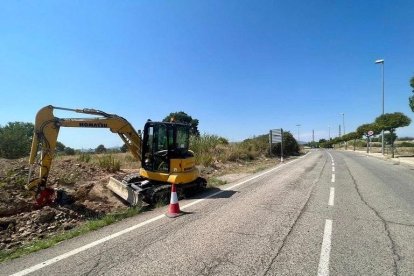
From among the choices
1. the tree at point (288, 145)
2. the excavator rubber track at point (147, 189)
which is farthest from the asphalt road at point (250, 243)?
the tree at point (288, 145)

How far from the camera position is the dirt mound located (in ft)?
27.1

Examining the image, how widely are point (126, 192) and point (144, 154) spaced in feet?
5.05

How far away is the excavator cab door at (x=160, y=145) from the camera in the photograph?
11.6 m

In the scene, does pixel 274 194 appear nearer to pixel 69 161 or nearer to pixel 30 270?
pixel 30 270

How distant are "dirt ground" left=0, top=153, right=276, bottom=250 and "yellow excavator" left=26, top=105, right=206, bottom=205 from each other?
2.10 feet

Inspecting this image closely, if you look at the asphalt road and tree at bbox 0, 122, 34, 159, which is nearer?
the asphalt road

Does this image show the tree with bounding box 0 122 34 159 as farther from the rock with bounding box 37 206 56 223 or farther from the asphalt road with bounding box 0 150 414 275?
the asphalt road with bounding box 0 150 414 275

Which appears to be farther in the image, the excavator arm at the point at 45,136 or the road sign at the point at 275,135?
the road sign at the point at 275,135

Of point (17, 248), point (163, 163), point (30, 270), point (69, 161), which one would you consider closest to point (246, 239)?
point (30, 270)

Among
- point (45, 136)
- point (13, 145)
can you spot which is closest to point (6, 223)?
point (45, 136)

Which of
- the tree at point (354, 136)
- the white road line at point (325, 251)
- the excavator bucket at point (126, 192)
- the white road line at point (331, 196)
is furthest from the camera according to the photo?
the tree at point (354, 136)

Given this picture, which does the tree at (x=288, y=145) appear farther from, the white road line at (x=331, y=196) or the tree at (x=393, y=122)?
the white road line at (x=331, y=196)

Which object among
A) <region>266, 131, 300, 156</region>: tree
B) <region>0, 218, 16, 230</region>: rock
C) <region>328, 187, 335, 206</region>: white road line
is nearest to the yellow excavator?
<region>0, 218, 16, 230</region>: rock

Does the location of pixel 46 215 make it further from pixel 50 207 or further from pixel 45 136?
pixel 45 136
